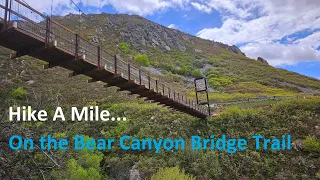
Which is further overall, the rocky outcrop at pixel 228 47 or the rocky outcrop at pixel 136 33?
the rocky outcrop at pixel 228 47

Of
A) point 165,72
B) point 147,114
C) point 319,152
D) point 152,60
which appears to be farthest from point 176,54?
point 319,152

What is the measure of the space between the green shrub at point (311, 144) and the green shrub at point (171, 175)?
23.2ft

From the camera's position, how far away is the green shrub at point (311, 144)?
16.7 metres

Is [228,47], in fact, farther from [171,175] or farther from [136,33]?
[171,175]

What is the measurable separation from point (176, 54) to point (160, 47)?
4348 mm

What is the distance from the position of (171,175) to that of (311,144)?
844 centimetres

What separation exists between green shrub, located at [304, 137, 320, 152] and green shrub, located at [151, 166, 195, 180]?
7.07 m

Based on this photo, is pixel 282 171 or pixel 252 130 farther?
pixel 252 130

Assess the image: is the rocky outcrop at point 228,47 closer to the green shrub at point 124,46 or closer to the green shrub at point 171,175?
the green shrub at point 124,46

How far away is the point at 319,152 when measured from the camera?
650 inches

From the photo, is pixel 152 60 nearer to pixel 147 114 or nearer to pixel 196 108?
pixel 147 114

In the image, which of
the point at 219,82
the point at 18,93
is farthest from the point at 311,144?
the point at 219,82

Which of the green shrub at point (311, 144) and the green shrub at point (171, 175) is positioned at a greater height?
the green shrub at point (311, 144)

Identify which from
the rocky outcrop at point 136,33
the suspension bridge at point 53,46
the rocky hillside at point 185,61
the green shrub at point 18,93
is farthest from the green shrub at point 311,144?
the rocky outcrop at point 136,33
